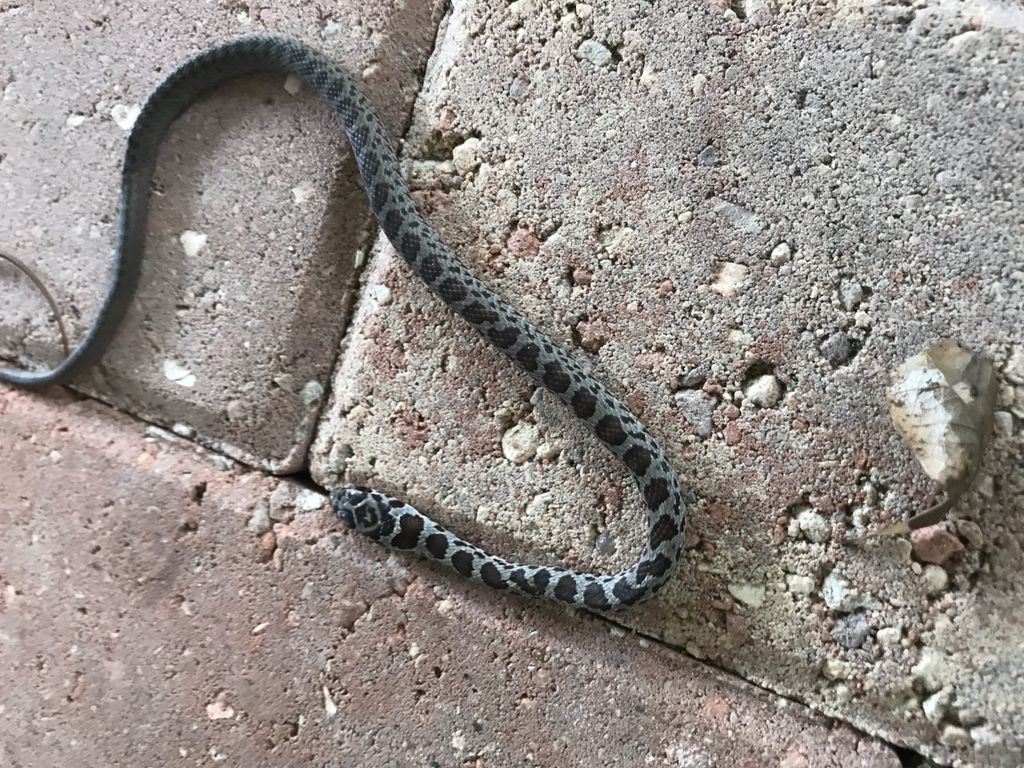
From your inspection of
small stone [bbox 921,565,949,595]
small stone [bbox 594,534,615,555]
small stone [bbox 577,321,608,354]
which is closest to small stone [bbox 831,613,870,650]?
small stone [bbox 921,565,949,595]

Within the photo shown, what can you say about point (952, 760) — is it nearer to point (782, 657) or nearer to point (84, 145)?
point (782, 657)

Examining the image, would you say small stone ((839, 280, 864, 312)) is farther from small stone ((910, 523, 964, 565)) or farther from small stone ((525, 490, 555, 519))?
small stone ((525, 490, 555, 519))

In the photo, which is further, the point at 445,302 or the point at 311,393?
the point at 311,393

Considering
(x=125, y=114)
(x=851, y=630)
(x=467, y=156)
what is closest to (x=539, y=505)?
(x=851, y=630)

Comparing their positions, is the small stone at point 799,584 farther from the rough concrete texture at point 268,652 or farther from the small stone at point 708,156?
the small stone at point 708,156

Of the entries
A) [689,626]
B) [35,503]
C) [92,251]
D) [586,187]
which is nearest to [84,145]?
[92,251]

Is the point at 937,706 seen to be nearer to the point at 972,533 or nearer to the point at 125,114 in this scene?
the point at 972,533
